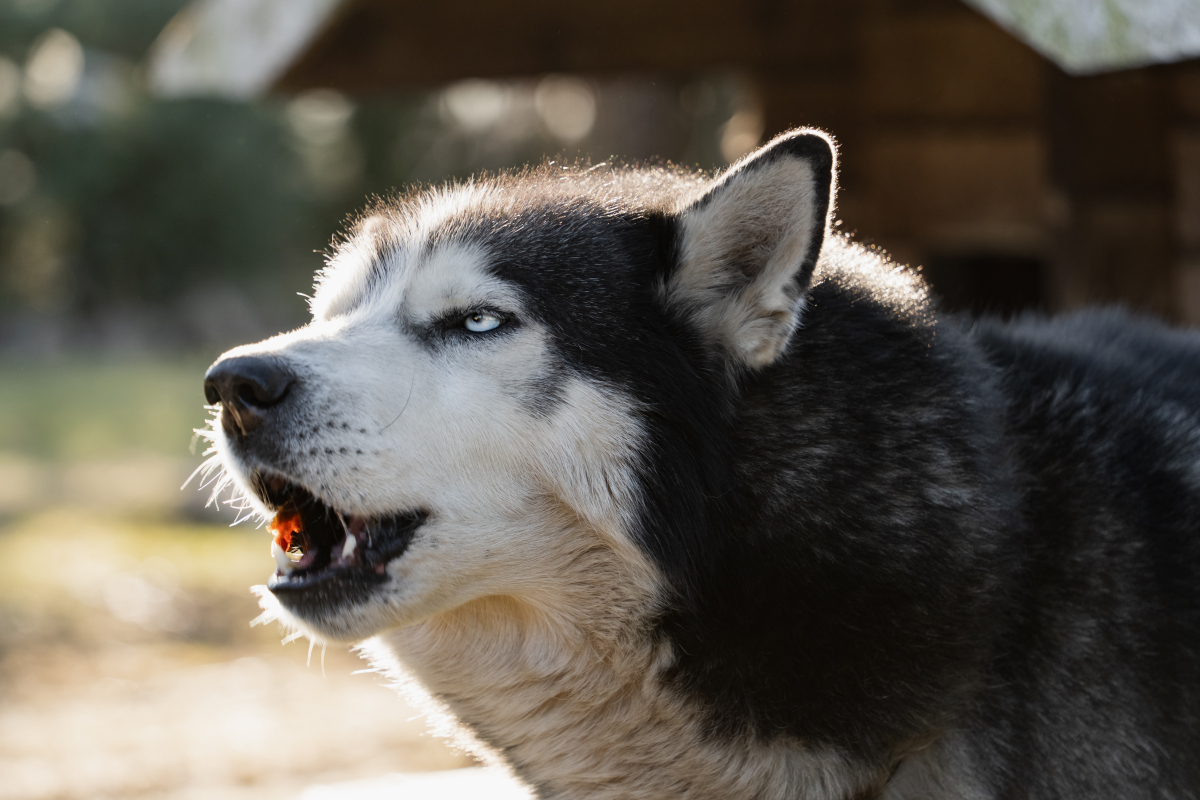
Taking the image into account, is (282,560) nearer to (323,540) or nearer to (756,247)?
(323,540)

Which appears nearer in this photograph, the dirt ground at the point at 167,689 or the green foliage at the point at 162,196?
the dirt ground at the point at 167,689

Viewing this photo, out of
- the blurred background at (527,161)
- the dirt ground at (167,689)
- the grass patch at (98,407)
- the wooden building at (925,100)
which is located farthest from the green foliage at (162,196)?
the wooden building at (925,100)

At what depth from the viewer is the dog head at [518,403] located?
7.62ft

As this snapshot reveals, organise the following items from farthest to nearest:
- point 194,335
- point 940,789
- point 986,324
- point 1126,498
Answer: point 194,335 < point 986,324 < point 1126,498 < point 940,789

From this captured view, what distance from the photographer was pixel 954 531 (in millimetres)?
2459

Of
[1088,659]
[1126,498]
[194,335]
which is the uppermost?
[1126,498]

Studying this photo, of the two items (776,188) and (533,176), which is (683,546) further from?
(533,176)

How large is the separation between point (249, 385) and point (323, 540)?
0.42 metres

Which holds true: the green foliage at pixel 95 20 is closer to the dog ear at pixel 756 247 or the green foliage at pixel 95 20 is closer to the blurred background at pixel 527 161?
the blurred background at pixel 527 161

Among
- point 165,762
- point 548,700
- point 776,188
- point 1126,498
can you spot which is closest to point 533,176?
point 776,188

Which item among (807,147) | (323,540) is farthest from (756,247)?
(323,540)

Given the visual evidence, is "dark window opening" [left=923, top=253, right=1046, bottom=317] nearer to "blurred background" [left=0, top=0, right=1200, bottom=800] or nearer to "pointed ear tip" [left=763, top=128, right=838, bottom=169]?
"blurred background" [left=0, top=0, right=1200, bottom=800]

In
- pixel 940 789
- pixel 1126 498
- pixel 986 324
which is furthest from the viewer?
pixel 986 324

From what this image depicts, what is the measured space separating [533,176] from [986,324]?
1359mm
